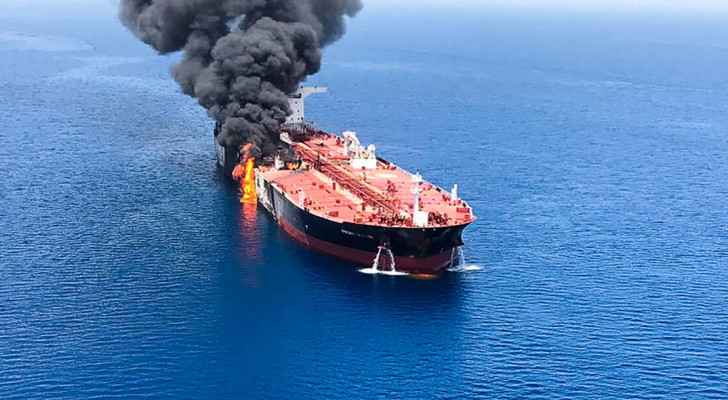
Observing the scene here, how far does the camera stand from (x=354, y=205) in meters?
93.8

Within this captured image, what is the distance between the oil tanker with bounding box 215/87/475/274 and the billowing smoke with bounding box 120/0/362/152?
206 inches

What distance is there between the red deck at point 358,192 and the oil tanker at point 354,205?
108 millimetres

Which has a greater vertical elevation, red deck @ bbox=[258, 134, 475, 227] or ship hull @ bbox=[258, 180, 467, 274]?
red deck @ bbox=[258, 134, 475, 227]

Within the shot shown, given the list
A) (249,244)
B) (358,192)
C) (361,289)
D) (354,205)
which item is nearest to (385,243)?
(361,289)

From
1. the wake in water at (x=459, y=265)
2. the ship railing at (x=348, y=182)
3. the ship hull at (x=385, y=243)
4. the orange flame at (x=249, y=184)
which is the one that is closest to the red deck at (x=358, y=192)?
the ship railing at (x=348, y=182)

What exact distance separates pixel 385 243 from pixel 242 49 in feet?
147

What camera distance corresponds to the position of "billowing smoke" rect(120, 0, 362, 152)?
115938mm

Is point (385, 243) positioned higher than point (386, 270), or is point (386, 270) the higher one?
point (385, 243)

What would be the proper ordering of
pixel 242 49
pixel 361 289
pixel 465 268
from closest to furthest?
pixel 361 289 < pixel 465 268 < pixel 242 49

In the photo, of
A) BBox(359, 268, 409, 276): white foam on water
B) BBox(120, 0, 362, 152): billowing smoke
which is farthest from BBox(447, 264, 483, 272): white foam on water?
BBox(120, 0, 362, 152): billowing smoke

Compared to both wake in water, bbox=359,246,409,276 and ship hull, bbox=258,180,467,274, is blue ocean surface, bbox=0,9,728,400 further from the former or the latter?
ship hull, bbox=258,180,467,274

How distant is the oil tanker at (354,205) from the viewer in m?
84.1

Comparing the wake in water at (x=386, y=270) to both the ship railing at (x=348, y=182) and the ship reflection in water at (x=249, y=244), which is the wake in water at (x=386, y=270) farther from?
the ship reflection in water at (x=249, y=244)

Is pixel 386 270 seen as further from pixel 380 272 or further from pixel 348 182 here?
pixel 348 182
